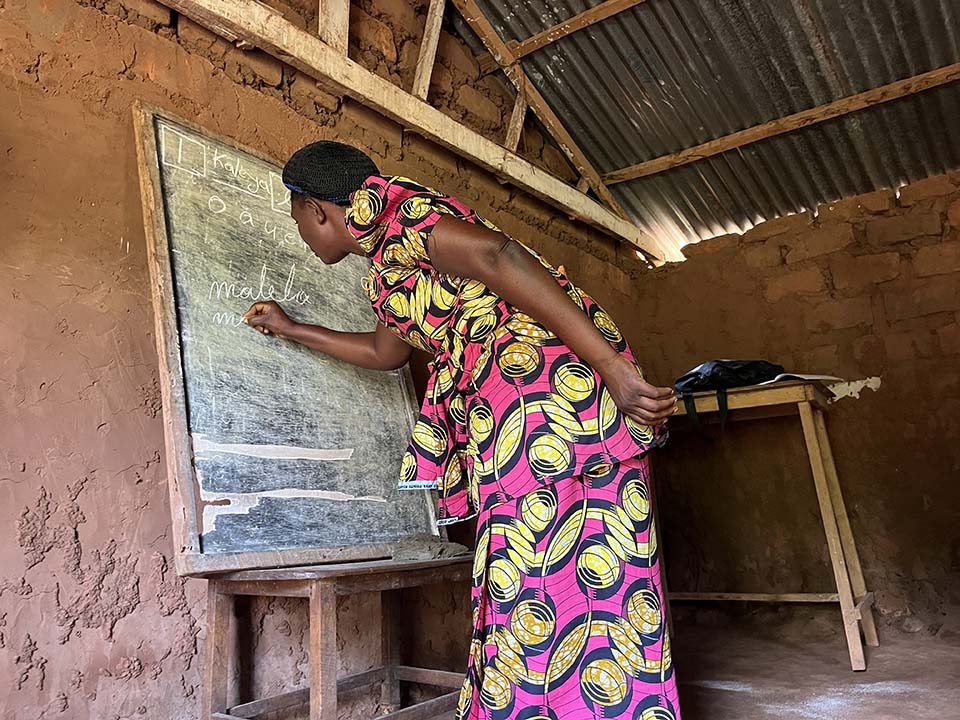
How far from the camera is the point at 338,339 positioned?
207 cm

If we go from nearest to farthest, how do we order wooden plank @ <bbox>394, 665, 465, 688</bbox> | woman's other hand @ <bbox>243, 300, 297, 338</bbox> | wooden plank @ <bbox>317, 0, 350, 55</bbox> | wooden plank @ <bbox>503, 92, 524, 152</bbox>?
1. woman's other hand @ <bbox>243, 300, 297, 338</bbox>
2. wooden plank @ <bbox>394, 665, 465, 688</bbox>
3. wooden plank @ <bbox>317, 0, 350, 55</bbox>
4. wooden plank @ <bbox>503, 92, 524, 152</bbox>

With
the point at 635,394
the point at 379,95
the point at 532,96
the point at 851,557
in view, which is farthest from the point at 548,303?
the point at 532,96

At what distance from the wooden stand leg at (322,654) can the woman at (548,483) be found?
31 centimetres

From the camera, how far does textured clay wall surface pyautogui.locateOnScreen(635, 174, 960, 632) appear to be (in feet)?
11.5

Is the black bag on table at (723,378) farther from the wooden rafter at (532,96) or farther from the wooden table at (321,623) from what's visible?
the wooden table at (321,623)

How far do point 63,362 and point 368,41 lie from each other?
1.99 m

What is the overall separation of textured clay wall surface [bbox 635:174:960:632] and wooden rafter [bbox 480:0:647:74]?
5.08 ft

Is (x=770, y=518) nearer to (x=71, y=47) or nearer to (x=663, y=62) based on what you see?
(x=663, y=62)

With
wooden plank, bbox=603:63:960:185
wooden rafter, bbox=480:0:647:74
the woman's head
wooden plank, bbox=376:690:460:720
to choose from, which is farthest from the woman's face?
wooden plank, bbox=603:63:960:185

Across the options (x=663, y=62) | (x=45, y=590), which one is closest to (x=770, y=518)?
(x=663, y=62)

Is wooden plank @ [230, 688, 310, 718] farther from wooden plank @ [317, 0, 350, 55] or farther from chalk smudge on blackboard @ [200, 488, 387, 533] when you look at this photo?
wooden plank @ [317, 0, 350, 55]

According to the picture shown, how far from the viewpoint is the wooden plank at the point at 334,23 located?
273 cm

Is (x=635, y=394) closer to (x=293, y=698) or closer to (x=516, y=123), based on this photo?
(x=293, y=698)

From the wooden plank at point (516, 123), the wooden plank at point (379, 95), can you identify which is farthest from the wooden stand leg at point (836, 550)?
the wooden plank at point (516, 123)
